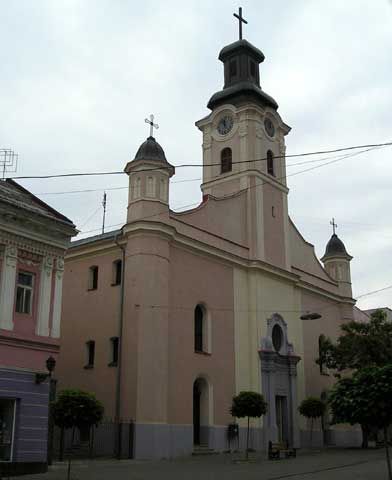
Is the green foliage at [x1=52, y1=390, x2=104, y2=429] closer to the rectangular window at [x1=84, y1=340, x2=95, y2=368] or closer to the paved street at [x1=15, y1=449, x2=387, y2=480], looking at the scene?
the paved street at [x1=15, y1=449, x2=387, y2=480]

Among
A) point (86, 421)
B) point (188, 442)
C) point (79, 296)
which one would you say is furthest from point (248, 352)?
point (86, 421)

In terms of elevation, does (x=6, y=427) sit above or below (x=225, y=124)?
below

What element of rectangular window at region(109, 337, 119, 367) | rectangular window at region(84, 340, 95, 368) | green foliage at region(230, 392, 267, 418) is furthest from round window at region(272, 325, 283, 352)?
rectangular window at region(84, 340, 95, 368)

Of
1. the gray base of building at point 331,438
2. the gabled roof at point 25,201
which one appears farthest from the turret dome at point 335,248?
the gabled roof at point 25,201

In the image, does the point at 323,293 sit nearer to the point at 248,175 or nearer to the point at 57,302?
the point at 248,175

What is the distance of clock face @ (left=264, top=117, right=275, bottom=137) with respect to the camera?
37.8 m

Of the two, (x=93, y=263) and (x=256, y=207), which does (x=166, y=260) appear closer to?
(x=93, y=263)

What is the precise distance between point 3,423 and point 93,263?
41.9 feet

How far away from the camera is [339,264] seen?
143ft

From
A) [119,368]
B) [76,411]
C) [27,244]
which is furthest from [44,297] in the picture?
[119,368]

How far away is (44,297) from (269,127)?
70.7 ft

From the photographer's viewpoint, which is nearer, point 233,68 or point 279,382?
point 279,382

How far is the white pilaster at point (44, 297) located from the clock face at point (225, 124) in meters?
18.6

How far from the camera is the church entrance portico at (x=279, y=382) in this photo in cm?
3206
